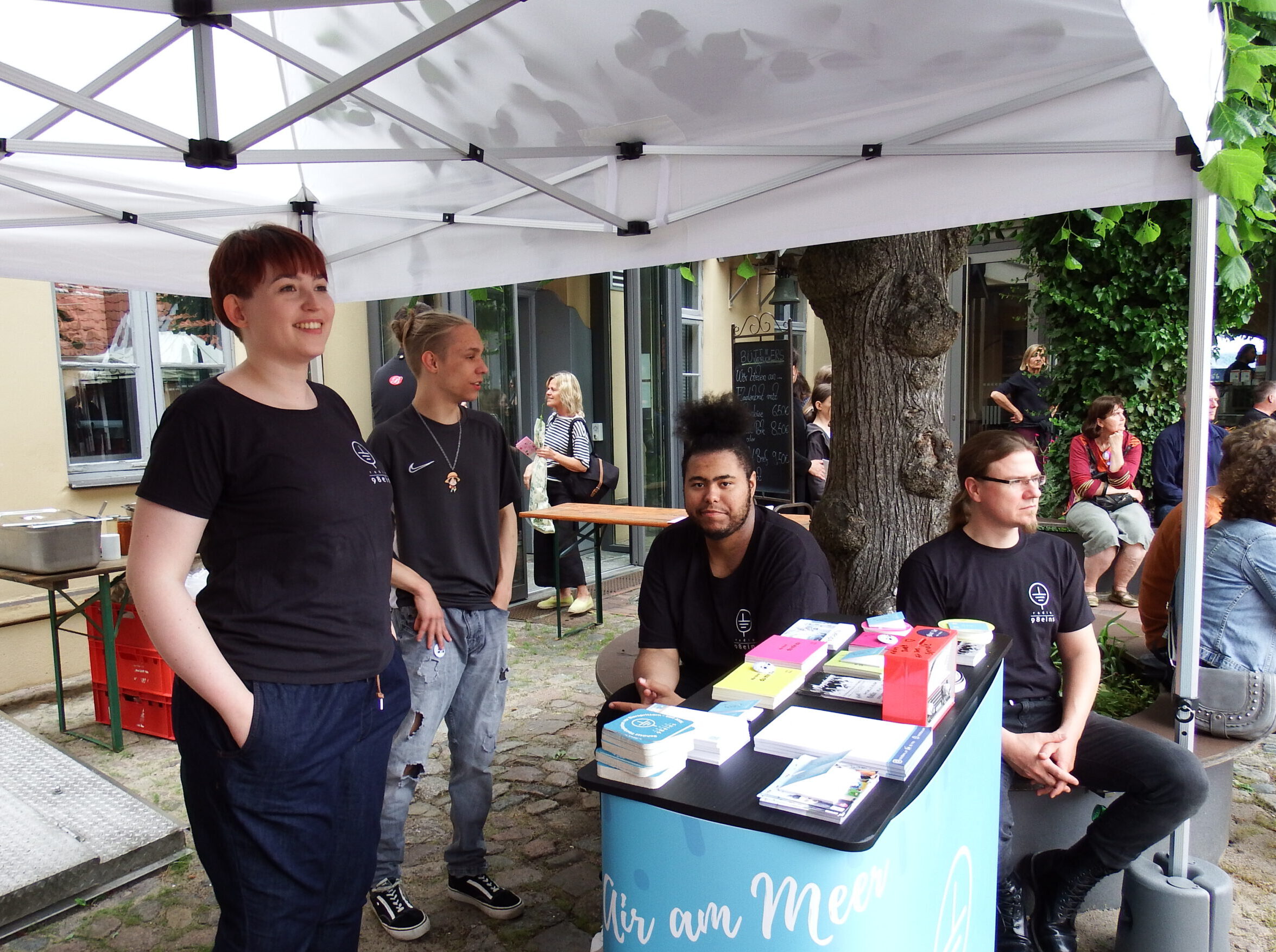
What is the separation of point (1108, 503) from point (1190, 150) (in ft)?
15.3

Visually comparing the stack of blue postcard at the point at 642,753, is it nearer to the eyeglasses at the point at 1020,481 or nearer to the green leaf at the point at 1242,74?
the eyeglasses at the point at 1020,481

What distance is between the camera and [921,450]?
12.1ft

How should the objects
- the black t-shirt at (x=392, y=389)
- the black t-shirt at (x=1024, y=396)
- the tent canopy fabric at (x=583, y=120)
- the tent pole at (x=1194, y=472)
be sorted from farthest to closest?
the black t-shirt at (x=1024, y=396)
the black t-shirt at (x=392, y=389)
the tent pole at (x=1194, y=472)
the tent canopy fabric at (x=583, y=120)

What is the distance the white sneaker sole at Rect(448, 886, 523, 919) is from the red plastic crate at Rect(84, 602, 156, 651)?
7.57 feet

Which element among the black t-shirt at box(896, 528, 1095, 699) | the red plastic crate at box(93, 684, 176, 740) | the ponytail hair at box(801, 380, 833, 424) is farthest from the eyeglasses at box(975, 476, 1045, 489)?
the ponytail hair at box(801, 380, 833, 424)

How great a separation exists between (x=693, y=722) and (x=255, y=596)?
0.86 m

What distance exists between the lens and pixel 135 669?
436 cm

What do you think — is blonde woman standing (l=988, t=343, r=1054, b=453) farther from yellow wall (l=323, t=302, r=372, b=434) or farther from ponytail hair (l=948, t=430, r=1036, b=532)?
ponytail hair (l=948, t=430, r=1036, b=532)

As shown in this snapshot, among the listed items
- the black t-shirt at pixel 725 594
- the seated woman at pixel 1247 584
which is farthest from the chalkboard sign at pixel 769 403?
the black t-shirt at pixel 725 594

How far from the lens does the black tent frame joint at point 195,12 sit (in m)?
1.92

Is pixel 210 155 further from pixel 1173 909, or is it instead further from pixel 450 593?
pixel 1173 909

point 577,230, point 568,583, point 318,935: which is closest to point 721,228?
point 577,230

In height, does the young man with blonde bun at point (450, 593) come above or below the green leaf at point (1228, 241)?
below

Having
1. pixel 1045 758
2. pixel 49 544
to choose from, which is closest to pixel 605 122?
pixel 1045 758
